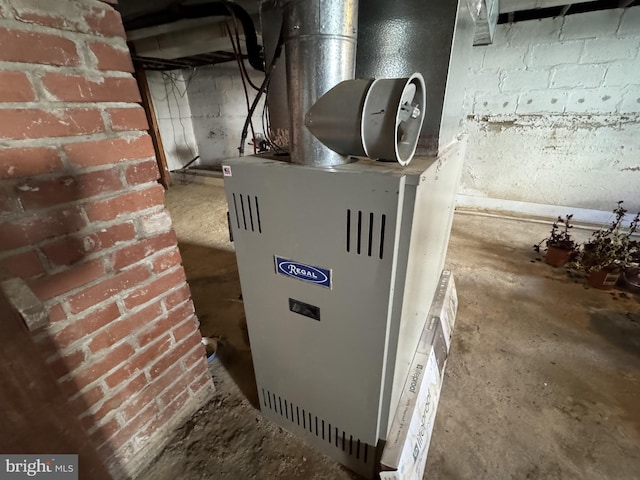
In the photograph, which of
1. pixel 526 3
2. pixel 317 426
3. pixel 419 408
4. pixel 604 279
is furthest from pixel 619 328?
pixel 526 3

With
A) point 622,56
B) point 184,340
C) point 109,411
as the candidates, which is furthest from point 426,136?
point 622,56

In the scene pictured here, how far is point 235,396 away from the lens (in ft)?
4.28

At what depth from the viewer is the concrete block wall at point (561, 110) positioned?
2.37 m

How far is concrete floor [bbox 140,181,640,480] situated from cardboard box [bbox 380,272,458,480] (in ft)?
0.45

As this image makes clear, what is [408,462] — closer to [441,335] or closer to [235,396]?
[441,335]

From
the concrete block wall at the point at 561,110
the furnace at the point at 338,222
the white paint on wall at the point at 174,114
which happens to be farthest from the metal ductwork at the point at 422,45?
the white paint on wall at the point at 174,114

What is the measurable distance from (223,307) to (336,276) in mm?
1417

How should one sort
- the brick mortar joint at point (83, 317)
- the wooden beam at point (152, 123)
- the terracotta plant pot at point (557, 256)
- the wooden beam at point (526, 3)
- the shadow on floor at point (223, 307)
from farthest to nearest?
the wooden beam at point (152, 123), the terracotta plant pot at point (557, 256), the wooden beam at point (526, 3), the shadow on floor at point (223, 307), the brick mortar joint at point (83, 317)

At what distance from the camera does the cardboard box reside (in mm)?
861

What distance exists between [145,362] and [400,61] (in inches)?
49.3

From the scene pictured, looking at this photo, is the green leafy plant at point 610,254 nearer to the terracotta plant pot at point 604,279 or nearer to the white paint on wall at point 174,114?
the terracotta plant pot at point 604,279

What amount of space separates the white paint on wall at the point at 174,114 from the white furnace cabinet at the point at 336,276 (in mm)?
5032

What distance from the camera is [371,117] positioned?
0.59 metres

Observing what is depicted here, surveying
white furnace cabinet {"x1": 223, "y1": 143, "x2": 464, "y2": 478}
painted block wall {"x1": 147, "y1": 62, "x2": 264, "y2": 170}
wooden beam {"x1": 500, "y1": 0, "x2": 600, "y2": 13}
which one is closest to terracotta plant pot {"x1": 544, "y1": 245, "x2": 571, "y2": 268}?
wooden beam {"x1": 500, "y1": 0, "x2": 600, "y2": 13}
